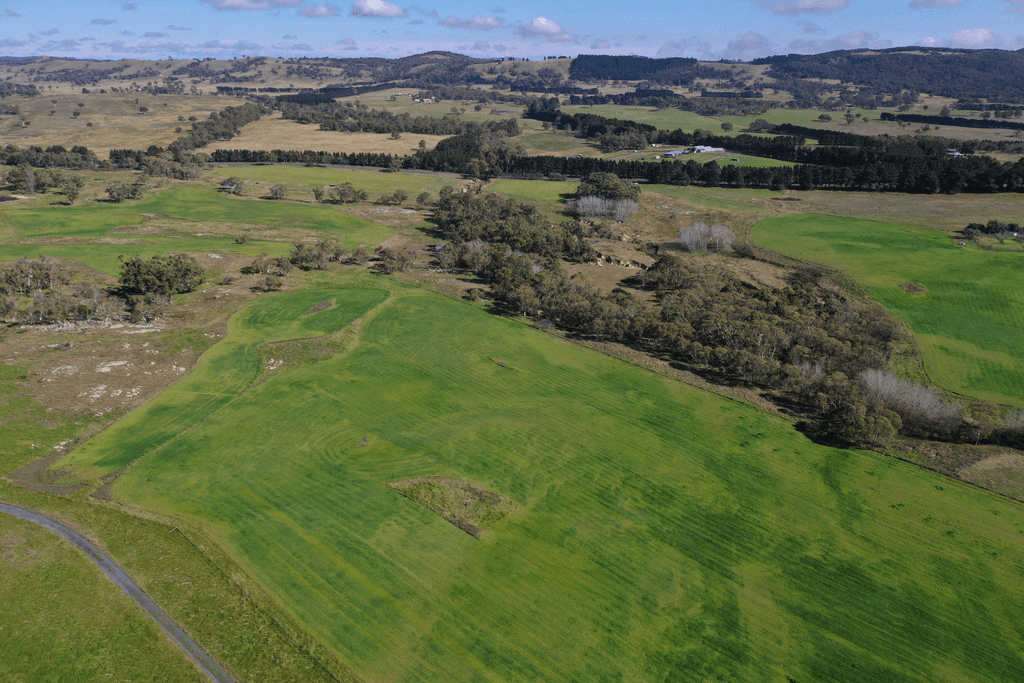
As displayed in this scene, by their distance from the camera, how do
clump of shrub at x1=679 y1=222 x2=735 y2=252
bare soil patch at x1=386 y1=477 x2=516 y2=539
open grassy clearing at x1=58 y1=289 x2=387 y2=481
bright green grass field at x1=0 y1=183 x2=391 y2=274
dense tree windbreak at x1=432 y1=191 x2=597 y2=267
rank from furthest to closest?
clump of shrub at x1=679 y1=222 x2=735 y2=252 < dense tree windbreak at x1=432 y1=191 x2=597 y2=267 < bright green grass field at x1=0 y1=183 x2=391 y2=274 < open grassy clearing at x1=58 y1=289 x2=387 y2=481 < bare soil patch at x1=386 y1=477 x2=516 y2=539

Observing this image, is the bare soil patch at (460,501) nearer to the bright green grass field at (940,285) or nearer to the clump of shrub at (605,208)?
the bright green grass field at (940,285)

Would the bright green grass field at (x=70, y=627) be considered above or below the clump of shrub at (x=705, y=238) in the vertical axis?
below

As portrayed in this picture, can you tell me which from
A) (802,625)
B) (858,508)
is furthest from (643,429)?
(802,625)

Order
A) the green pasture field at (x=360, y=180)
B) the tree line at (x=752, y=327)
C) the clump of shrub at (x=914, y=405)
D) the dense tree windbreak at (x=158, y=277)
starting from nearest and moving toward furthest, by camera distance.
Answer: the clump of shrub at (x=914, y=405) < the tree line at (x=752, y=327) < the dense tree windbreak at (x=158, y=277) < the green pasture field at (x=360, y=180)

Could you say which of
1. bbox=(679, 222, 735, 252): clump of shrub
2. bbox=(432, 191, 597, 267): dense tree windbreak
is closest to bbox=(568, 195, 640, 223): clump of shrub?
bbox=(432, 191, 597, 267): dense tree windbreak

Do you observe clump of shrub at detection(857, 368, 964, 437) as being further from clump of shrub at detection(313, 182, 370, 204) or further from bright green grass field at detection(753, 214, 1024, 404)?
clump of shrub at detection(313, 182, 370, 204)

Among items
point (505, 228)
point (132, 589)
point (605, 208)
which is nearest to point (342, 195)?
point (505, 228)

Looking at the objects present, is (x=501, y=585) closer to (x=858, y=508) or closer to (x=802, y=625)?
(x=802, y=625)

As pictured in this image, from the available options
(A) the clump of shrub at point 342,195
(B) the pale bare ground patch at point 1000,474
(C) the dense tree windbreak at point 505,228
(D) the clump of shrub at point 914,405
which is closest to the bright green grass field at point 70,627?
(B) the pale bare ground patch at point 1000,474
